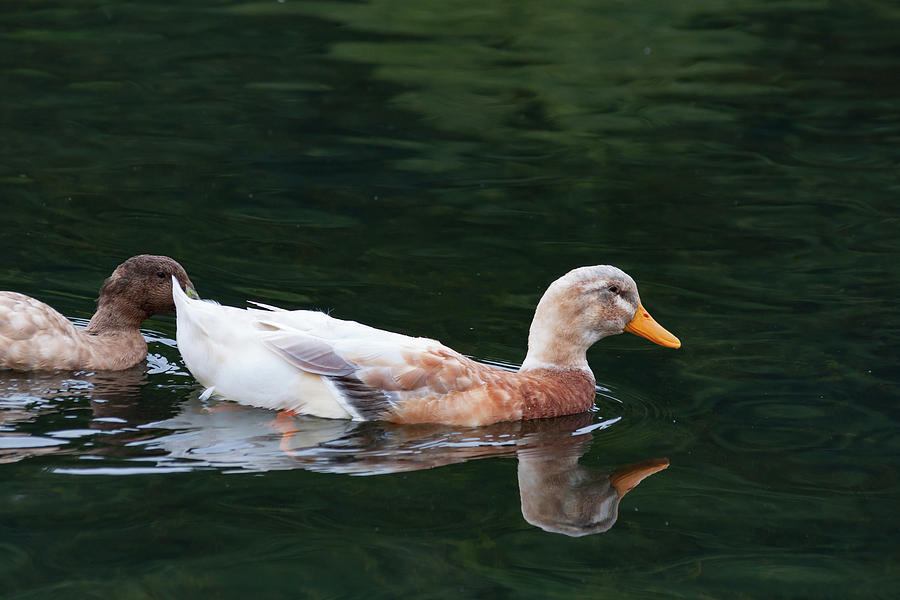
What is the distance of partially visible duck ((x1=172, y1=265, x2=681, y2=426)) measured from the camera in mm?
8102

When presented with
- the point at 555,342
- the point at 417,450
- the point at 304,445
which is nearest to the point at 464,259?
the point at 555,342

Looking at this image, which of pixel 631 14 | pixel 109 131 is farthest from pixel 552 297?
pixel 631 14

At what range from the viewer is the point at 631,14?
20203 mm

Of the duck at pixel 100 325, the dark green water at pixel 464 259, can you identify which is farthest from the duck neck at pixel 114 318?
the dark green water at pixel 464 259

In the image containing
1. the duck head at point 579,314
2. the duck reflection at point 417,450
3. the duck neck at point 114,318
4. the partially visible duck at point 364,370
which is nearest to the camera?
the duck reflection at point 417,450

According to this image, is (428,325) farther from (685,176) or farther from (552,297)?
(685,176)

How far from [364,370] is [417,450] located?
0.73 meters

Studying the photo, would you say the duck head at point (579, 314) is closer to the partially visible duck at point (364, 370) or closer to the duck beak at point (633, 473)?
the partially visible duck at point (364, 370)

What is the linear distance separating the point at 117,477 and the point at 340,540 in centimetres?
135

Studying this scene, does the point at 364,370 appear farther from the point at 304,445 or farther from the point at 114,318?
the point at 114,318

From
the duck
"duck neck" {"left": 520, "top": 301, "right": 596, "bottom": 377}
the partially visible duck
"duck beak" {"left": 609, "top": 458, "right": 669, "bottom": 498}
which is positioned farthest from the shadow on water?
"duck neck" {"left": 520, "top": 301, "right": 596, "bottom": 377}

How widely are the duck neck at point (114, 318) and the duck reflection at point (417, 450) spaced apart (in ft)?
4.34

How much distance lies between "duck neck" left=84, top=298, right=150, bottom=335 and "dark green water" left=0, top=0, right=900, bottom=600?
1.09 feet

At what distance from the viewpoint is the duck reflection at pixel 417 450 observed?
6965 mm
